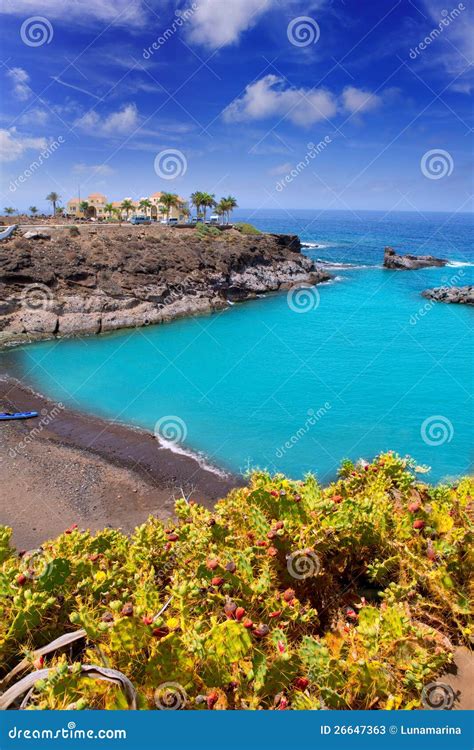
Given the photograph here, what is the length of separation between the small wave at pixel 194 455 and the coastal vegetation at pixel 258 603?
14.3 meters

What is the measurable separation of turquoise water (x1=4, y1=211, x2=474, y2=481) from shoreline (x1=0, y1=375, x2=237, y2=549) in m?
1.94

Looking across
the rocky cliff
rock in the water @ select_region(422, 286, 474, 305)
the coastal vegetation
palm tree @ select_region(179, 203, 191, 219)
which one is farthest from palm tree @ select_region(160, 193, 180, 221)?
the coastal vegetation

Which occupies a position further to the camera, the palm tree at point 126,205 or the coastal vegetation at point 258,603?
the palm tree at point 126,205

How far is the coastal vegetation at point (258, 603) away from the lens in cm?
460

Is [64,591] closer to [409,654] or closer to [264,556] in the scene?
[264,556]

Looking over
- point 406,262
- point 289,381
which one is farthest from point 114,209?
point 289,381

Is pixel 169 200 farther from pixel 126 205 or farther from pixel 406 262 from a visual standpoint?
pixel 406 262

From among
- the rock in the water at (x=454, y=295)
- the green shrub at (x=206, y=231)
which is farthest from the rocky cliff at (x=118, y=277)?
the rock in the water at (x=454, y=295)

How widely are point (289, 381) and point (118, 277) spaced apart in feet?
83.0

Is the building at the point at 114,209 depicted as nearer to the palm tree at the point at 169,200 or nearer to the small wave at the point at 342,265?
the palm tree at the point at 169,200

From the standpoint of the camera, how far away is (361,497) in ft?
23.9

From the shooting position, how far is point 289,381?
34375mm

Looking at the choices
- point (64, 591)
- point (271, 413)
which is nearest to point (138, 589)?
point (64, 591)

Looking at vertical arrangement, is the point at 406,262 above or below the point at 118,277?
above
